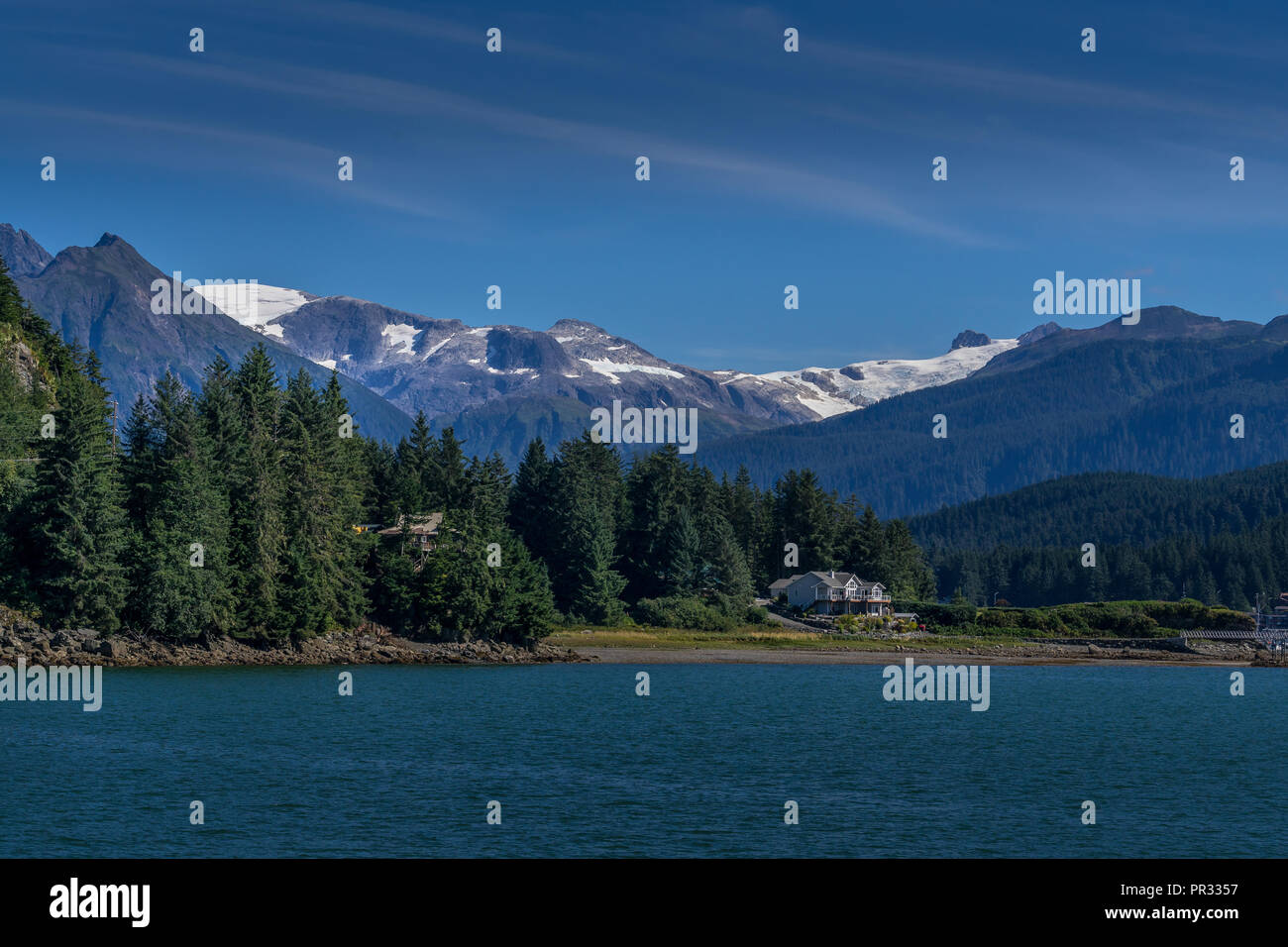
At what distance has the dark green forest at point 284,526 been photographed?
90.1 meters

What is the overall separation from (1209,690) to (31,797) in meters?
91.6

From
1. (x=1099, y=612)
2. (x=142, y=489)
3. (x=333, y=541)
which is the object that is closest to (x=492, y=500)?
(x=333, y=541)

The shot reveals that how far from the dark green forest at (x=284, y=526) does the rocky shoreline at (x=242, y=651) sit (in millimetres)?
1236

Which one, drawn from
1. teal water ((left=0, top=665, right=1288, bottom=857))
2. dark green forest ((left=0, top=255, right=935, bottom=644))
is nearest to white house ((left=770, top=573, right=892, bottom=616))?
dark green forest ((left=0, top=255, right=935, bottom=644))

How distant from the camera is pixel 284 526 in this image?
98.8m

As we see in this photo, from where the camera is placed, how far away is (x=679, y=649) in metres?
119

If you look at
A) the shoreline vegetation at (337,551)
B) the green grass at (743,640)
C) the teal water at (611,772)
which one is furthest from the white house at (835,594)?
the teal water at (611,772)

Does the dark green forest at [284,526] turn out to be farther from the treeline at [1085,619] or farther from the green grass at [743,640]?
the treeline at [1085,619]

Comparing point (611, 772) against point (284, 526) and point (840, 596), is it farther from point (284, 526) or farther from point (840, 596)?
point (840, 596)

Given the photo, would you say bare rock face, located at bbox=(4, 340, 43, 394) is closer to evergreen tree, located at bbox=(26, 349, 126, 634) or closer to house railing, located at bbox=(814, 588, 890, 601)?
evergreen tree, located at bbox=(26, 349, 126, 634)

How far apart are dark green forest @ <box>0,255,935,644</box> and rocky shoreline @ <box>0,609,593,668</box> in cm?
124

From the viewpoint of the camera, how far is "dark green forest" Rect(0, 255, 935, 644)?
9006 cm

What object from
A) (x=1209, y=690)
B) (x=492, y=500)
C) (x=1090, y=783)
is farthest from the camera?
(x=492, y=500)

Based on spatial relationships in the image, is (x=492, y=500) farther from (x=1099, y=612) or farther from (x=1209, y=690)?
(x=1099, y=612)
